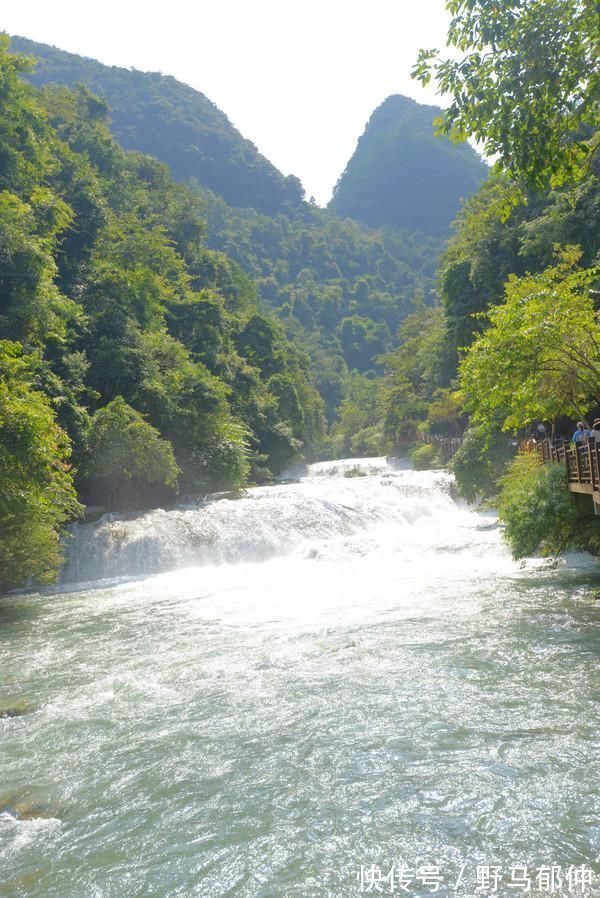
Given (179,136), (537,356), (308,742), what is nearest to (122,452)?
(537,356)

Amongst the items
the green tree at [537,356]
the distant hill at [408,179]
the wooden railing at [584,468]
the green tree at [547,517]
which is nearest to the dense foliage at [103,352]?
the green tree at [537,356]

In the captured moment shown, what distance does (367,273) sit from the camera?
12850 centimetres

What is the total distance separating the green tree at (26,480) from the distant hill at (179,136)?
124709mm

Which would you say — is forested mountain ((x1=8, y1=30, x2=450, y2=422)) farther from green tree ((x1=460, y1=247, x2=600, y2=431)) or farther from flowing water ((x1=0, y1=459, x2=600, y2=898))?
flowing water ((x1=0, y1=459, x2=600, y2=898))

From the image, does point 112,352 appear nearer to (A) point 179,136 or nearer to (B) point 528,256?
(B) point 528,256

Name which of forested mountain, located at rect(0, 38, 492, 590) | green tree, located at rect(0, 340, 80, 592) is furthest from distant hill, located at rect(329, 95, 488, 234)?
green tree, located at rect(0, 340, 80, 592)

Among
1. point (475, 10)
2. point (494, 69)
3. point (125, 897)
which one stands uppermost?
point (475, 10)

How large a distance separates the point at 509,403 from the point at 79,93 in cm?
5696

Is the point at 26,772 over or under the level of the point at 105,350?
under

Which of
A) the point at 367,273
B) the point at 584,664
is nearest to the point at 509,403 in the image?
the point at 584,664

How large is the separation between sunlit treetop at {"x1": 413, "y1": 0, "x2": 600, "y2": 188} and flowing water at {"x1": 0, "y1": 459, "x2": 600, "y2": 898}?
5.58m

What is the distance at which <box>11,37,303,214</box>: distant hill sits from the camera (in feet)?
445

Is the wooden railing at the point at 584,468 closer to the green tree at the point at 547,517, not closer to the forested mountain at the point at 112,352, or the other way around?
the green tree at the point at 547,517

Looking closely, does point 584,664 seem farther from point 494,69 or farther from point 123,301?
point 123,301
